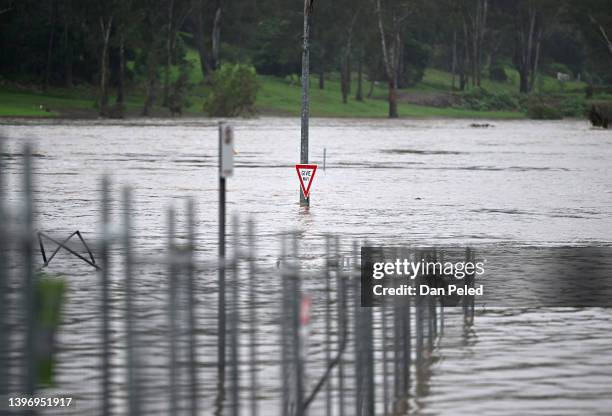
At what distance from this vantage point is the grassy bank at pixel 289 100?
102m

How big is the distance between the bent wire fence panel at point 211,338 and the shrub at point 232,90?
92.6 m

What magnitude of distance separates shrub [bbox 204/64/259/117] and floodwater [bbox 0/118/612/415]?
33330mm

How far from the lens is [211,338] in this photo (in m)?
11.5

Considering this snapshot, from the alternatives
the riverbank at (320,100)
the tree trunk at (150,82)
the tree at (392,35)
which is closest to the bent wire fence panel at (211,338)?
the riverbank at (320,100)

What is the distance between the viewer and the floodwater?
10.5 m

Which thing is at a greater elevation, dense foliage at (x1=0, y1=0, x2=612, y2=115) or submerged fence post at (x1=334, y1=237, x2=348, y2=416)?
Result: dense foliage at (x1=0, y1=0, x2=612, y2=115)

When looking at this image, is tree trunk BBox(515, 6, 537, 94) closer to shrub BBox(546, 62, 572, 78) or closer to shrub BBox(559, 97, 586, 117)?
shrub BBox(559, 97, 586, 117)

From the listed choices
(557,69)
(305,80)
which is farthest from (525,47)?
(305,80)

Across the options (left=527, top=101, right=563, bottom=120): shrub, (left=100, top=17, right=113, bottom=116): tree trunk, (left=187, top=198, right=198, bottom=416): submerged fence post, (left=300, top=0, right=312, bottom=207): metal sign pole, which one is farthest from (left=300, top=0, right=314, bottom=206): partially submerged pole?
(left=527, top=101, right=563, bottom=120): shrub

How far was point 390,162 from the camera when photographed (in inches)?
Result: 1997

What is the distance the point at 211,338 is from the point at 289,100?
11412 centimetres

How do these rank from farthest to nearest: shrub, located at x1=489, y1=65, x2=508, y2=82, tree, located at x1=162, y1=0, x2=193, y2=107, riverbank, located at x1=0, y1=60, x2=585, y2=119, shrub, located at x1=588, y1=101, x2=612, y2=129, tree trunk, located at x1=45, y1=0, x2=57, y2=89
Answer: shrub, located at x1=489, y1=65, x2=508, y2=82, tree, located at x1=162, y1=0, x2=193, y2=107, tree trunk, located at x1=45, y1=0, x2=57, y2=89, riverbank, located at x1=0, y1=60, x2=585, y2=119, shrub, located at x1=588, y1=101, x2=612, y2=129

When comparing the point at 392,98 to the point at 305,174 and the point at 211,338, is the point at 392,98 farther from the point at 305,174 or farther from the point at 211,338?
the point at 211,338

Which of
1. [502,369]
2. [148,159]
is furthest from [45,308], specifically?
[148,159]
